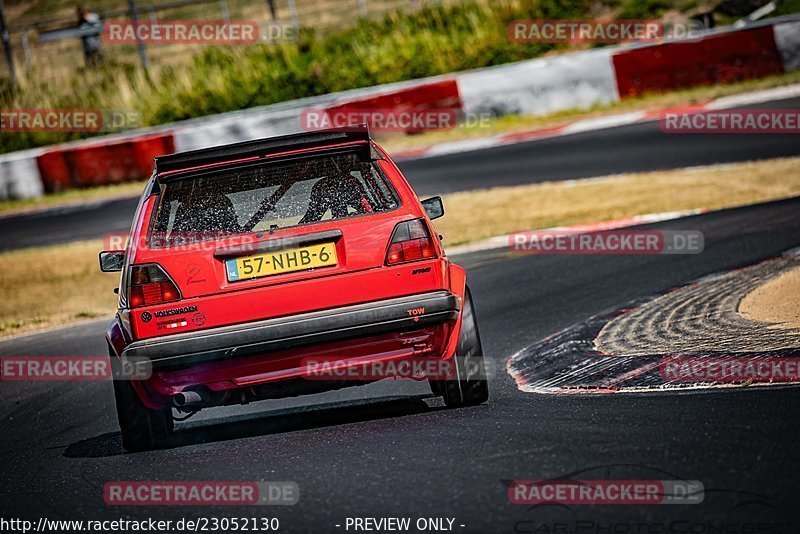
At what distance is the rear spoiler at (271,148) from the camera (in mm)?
6133

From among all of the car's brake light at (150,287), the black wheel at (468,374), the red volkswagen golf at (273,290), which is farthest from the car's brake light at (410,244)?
the car's brake light at (150,287)

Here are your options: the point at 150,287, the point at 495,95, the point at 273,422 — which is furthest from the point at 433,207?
the point at 495,95

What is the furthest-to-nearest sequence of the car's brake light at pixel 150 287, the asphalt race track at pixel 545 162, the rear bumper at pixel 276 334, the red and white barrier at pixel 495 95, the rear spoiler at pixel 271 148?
the red and white barrier at pixel 495 95, the asphalt race track at pixel 545 162, the rear spoiler at pixel 271 148, the car's brake light at pixel 150 287, the rear bumper at pixel 276 334

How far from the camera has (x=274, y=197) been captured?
6.31 meters

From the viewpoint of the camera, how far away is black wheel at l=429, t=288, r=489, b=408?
6172 millimetres

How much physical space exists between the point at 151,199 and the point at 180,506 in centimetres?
184

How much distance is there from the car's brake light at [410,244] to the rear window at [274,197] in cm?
17

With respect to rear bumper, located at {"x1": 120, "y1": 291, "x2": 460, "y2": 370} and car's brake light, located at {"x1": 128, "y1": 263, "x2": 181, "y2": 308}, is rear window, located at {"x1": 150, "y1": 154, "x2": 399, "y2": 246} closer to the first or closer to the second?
car's brake light, located at {"x1": 128, "y1": 263, "x2": 181, "y2": 308}

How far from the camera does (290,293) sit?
19.1 ft

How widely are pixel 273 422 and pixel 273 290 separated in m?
1.19

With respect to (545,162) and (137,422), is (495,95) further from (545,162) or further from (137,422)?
(137,422)

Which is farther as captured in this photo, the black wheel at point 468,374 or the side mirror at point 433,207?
the side mirror at point 433,207

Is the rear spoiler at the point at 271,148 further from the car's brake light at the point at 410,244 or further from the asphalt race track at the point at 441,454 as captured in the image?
the asphalt race track at the point at 441,454

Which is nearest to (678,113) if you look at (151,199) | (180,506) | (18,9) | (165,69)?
(165,69)
